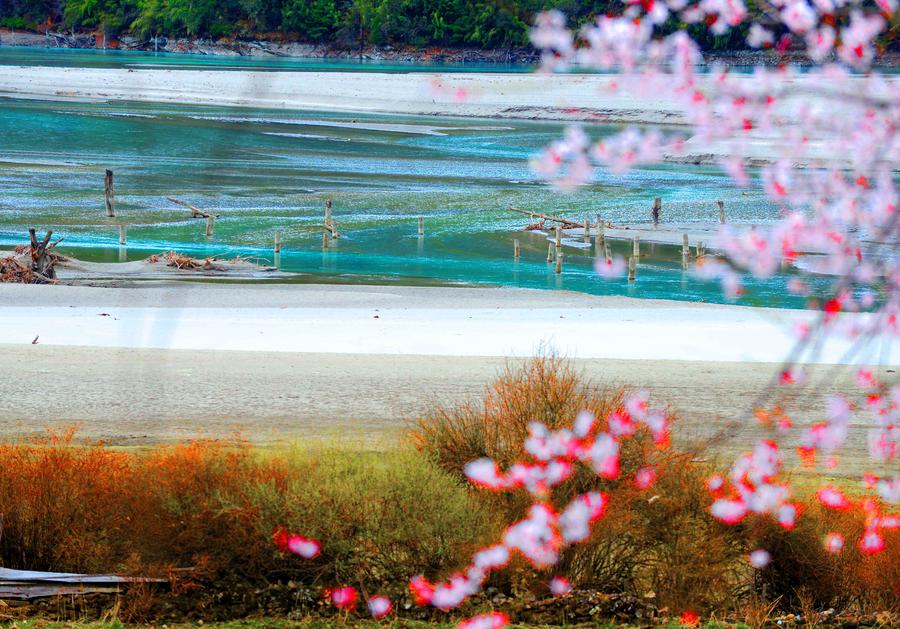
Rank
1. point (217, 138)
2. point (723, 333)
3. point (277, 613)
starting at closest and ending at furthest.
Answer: point (277, 613), point (723, 333), point (217, 138)

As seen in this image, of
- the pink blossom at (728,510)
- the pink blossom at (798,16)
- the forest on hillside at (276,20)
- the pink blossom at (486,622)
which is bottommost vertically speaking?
the pink blossom at (486,622)

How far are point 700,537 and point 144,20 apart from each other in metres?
127

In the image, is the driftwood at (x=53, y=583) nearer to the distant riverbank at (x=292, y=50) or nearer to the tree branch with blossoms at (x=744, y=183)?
the tree branch with blossoms at (x=744, y=183)

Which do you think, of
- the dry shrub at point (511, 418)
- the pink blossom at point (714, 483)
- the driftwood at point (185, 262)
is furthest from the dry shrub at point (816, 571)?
the driftwood at point (185, 262)

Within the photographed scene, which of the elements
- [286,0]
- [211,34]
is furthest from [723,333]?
[211,34]

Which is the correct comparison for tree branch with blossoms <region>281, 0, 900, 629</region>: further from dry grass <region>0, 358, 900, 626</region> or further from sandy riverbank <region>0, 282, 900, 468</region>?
sandy riverbank <region>0, 282, 900, 468</region>

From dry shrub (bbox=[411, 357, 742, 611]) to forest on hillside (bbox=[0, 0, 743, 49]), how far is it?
261 feet

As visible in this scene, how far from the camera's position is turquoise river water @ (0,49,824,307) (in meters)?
28.5

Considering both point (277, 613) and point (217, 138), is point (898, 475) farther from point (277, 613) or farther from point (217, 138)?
point (217, 138)

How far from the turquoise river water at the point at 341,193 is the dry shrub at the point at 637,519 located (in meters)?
17.4

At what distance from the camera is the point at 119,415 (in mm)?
12062

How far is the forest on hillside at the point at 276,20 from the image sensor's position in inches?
3894

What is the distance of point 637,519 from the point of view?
7465 mm

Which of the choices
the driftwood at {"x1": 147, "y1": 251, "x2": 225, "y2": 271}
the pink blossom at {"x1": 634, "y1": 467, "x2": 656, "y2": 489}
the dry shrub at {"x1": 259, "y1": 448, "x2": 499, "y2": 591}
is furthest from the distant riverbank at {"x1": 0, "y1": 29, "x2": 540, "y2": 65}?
the dry shrub at {"x1": 259, "y1": 448, "x2": 499, "y2": 591}
